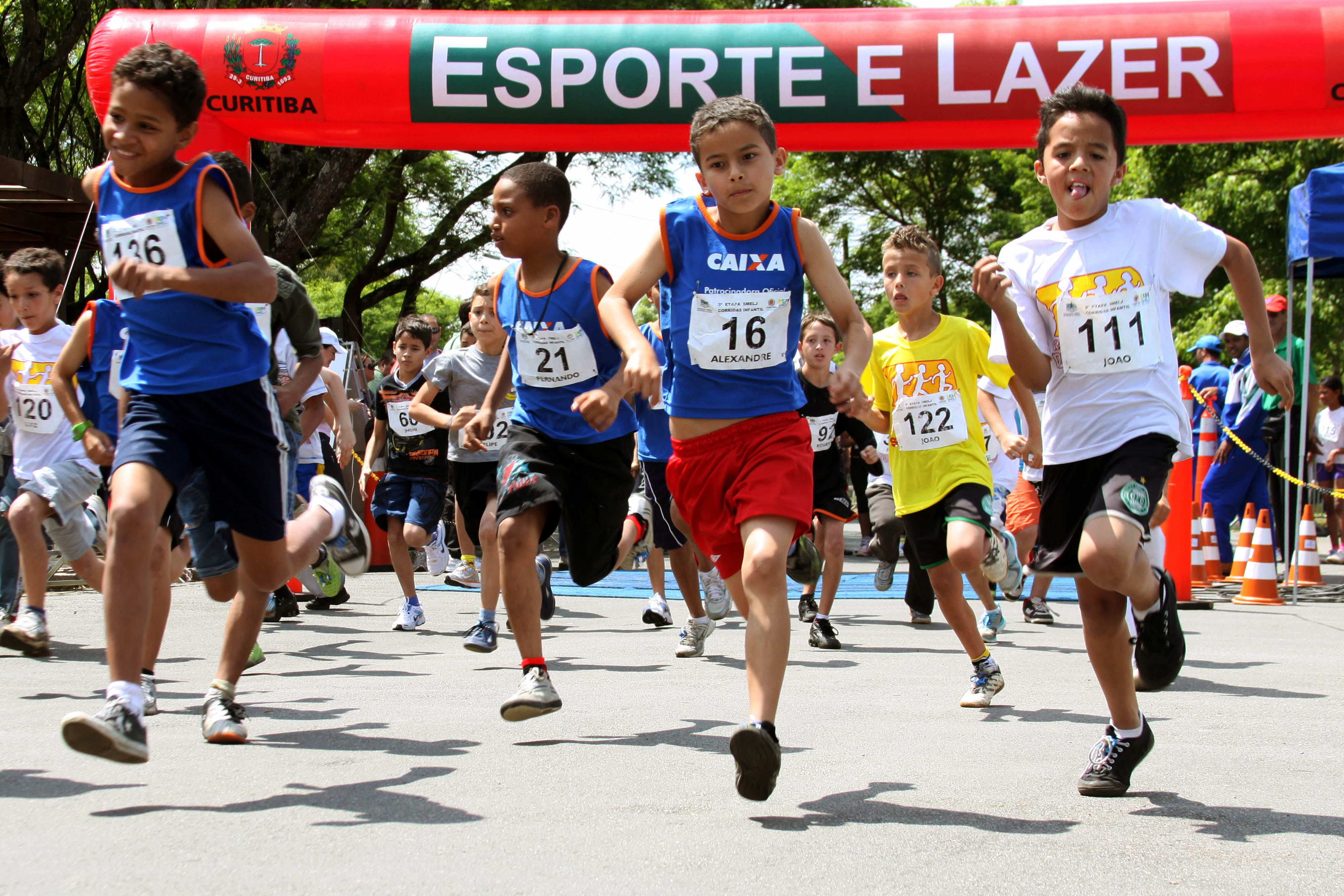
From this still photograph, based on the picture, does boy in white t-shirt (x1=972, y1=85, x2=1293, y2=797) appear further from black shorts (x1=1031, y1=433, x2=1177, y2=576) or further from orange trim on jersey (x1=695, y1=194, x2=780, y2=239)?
orange trim on jersey (x1=695, y1=194, x2=780, y2=239)

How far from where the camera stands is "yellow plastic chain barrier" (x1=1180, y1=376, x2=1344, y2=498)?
33.4 ft

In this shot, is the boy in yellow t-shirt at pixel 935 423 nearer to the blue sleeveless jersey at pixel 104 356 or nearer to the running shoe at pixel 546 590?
the running shoe at pixel 546 590

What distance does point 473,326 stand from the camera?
8062 mm

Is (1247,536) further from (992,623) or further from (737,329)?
(737,329)

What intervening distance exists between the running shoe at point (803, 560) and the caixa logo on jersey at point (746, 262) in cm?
169

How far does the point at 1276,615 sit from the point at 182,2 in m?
17.4

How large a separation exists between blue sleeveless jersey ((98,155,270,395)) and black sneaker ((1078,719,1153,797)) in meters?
2.84

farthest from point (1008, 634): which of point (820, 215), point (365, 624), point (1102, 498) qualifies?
point (820, 215)

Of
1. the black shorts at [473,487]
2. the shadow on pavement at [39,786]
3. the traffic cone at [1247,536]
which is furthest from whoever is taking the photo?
the traffic cone at [1247,536]

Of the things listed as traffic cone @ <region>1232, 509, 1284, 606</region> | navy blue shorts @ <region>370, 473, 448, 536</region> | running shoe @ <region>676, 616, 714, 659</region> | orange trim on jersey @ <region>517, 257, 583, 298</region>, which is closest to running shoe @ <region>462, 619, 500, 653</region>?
running shoe @ <region>676, 616, 714, 659</region>

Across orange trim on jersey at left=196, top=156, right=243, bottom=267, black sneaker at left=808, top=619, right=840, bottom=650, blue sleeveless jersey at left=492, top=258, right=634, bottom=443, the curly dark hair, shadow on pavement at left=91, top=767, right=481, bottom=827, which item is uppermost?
the curly dark hair

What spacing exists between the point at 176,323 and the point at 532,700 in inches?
65.6

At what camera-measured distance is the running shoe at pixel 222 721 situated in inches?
169

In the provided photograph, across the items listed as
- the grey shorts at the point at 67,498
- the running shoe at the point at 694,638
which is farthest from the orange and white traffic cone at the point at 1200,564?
the grey shorts at the point at 67,498
